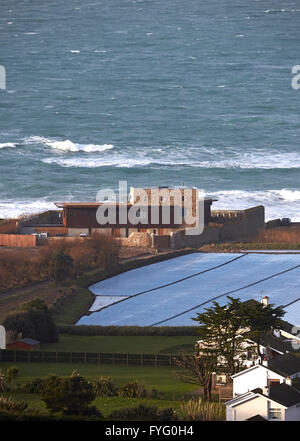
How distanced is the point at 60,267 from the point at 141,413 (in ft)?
86.6

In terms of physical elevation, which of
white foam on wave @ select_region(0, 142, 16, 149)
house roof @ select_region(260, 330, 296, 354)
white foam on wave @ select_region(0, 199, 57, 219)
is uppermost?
white foam on wave @ select_region(0, 142, 16, 149)

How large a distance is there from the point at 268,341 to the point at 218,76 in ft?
452

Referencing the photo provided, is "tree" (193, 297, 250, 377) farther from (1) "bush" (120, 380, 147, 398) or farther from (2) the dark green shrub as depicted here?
(1) "bush" (120, 380, 147, 398)

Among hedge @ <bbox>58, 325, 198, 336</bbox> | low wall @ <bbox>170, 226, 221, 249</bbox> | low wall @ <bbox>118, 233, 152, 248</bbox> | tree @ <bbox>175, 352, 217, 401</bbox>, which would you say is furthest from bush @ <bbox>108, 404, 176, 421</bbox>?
low wall @ <bbox>118, 233, 152, 248</bbox>

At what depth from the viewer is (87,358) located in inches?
1887

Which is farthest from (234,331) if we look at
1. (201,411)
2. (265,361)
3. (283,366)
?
(201,411)

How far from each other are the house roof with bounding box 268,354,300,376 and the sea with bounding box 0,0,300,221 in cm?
5751

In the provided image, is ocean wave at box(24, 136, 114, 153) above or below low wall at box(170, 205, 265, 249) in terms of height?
above

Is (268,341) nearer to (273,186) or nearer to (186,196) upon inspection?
(186,196)

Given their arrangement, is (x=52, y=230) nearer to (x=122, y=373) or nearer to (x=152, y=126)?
(x=122, y=373)

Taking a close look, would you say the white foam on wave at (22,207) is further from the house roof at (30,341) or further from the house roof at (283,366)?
the house roof at (283,366)

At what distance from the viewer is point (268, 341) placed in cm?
4528

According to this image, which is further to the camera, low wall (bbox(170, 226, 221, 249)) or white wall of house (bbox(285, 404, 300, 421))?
low wall (bbox(170, 226, 221, 249))

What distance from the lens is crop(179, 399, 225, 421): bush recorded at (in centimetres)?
3619
